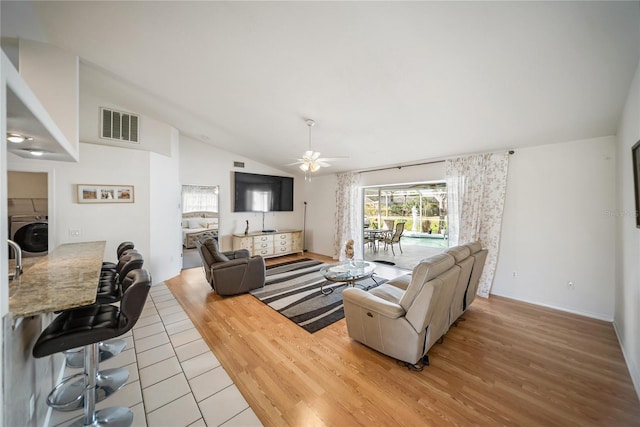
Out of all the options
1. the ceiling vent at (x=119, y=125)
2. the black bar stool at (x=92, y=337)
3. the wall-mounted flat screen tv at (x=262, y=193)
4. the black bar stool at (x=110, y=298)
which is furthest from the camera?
the wall-mounted flat screen tv at (x=262, y=193)

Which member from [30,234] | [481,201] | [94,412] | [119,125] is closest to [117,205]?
[30,234]

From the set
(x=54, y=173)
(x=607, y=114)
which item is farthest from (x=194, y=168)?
(x=607, y=114)

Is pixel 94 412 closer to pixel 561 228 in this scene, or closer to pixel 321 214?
pixel 561 228

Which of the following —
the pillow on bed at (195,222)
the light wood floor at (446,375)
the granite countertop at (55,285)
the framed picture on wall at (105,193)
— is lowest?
the light wood floor at (446,375)

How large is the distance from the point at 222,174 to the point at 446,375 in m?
5.74

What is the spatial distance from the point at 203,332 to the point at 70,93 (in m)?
3.36

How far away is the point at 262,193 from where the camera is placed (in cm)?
639

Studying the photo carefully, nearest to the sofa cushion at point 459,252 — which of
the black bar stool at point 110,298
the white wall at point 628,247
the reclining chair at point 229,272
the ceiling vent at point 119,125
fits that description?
the white wall at point 628,247

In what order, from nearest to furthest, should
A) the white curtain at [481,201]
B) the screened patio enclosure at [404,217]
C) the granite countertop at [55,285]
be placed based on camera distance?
the granite countertop at [55,285]
the white curtain at [481,201]
the screened patio enclosure at [404,217]

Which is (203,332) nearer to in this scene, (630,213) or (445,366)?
(445,366)

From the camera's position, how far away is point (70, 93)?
9.05ft

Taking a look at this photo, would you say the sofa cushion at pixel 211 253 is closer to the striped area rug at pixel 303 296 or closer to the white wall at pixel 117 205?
the striped area rug at pixel 303 296

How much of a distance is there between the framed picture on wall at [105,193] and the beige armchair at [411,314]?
13.6 ft

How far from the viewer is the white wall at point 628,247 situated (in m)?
1.84
